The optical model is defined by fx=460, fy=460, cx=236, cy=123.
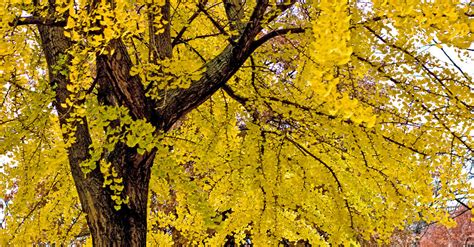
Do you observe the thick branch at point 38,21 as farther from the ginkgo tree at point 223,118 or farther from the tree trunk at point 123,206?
the tree trunk at point 123,206

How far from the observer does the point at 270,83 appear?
496cm

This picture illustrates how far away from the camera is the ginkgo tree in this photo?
9.50ft

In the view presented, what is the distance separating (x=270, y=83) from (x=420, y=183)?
206cm

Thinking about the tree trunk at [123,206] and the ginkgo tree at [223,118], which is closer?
the ginkgo tree at [223,118]

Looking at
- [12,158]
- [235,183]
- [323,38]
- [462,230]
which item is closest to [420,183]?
[235,183]

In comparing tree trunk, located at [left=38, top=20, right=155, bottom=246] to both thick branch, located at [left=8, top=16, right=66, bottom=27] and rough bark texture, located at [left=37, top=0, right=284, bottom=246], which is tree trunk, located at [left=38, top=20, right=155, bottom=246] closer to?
rough bark texture, located at [left=37, top=0, right=284, bottom=246]

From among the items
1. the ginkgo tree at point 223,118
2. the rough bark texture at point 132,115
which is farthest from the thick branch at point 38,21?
the rough bark texture at point 132,115

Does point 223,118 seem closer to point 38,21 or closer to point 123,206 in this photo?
point 123,206

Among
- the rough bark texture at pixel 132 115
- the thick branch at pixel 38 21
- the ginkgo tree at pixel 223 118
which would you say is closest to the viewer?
the ginkgo tree at pixel 223 118

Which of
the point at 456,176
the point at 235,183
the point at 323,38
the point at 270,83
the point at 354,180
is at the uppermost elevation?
the point at 270,83

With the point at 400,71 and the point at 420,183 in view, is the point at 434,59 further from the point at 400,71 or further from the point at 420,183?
the point at 420,183

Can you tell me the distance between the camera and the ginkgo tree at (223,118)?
9.50 feet

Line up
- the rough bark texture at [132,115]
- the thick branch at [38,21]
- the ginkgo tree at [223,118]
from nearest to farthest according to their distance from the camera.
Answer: the ginkgo tree at [223,118]
the thick branch at [38,21]
the rough bark texture at [132,115]

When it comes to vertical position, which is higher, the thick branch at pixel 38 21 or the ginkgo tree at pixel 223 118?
the thick branch at pixel 38 21
